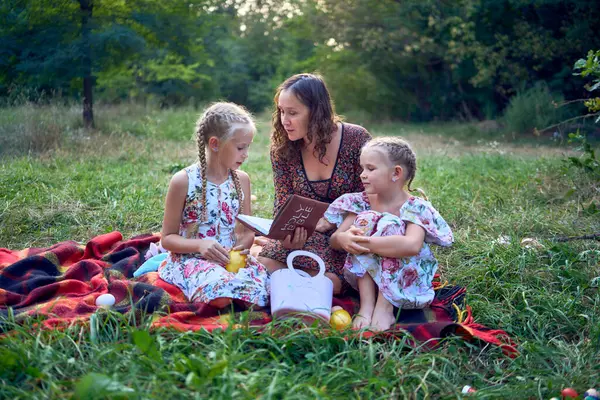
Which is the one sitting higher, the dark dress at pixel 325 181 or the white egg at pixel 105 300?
the dark dress at pixel 325 181

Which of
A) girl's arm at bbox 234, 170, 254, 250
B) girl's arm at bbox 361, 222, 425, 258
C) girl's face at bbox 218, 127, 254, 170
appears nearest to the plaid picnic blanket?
girl's arm at bbox 361, 222, 425, 258

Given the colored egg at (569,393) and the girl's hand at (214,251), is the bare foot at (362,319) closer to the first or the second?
the girl's hand at (214,251)

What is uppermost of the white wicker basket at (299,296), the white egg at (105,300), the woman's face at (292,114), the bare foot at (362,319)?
the woman's face at (292,114)

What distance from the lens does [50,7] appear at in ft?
29.9

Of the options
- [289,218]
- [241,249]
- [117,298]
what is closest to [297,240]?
[289,218]

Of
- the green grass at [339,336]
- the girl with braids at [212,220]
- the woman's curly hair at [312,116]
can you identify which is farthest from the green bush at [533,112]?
the girl with braids at [212,220]

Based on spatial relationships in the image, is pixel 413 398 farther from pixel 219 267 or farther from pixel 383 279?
pixel 219 267

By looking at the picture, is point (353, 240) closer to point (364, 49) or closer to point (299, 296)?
point (299, 296)

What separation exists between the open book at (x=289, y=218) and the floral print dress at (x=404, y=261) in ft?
0.81

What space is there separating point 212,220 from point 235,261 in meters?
0.34

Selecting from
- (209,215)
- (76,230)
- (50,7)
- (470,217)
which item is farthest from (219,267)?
(50,7)

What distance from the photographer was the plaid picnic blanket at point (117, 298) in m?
2.90

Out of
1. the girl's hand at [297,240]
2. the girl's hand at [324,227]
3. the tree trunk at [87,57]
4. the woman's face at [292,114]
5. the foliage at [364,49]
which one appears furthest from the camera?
the tree trunk at [87,57]

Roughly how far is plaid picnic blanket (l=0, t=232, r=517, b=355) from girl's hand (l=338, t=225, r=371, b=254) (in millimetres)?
405
